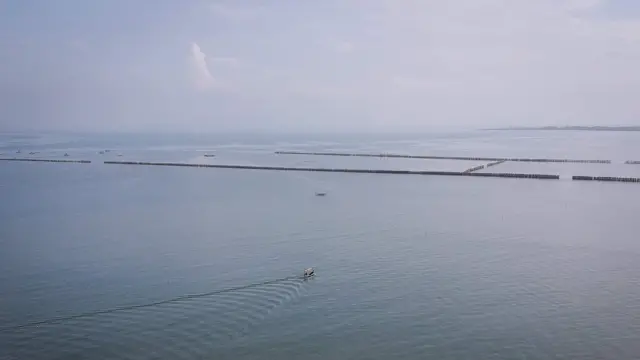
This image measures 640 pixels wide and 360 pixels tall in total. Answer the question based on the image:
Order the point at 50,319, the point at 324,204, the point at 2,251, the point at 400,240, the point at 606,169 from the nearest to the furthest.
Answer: the point at 50,319, the point at 2,251, the point at 400,240, the point at 324,204, the point at 606,169

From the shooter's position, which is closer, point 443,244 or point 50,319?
point 50,319

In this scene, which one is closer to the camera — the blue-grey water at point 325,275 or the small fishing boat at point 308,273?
the blue-grey water at point 325,275

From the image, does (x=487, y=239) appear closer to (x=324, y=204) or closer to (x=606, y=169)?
(x=324, y=204)

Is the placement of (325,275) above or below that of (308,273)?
below

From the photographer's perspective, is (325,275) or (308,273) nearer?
(308,273)

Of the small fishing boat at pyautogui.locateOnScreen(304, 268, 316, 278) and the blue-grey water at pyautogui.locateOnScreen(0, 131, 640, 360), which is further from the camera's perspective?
the small fishing boat at pyautogui.locateOnScreen(304, 268, 316, 278)

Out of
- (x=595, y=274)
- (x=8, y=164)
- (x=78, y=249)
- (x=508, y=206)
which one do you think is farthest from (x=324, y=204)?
(x=8, y=164)

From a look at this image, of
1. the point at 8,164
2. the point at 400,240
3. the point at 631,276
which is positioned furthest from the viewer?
the point at 8,164
